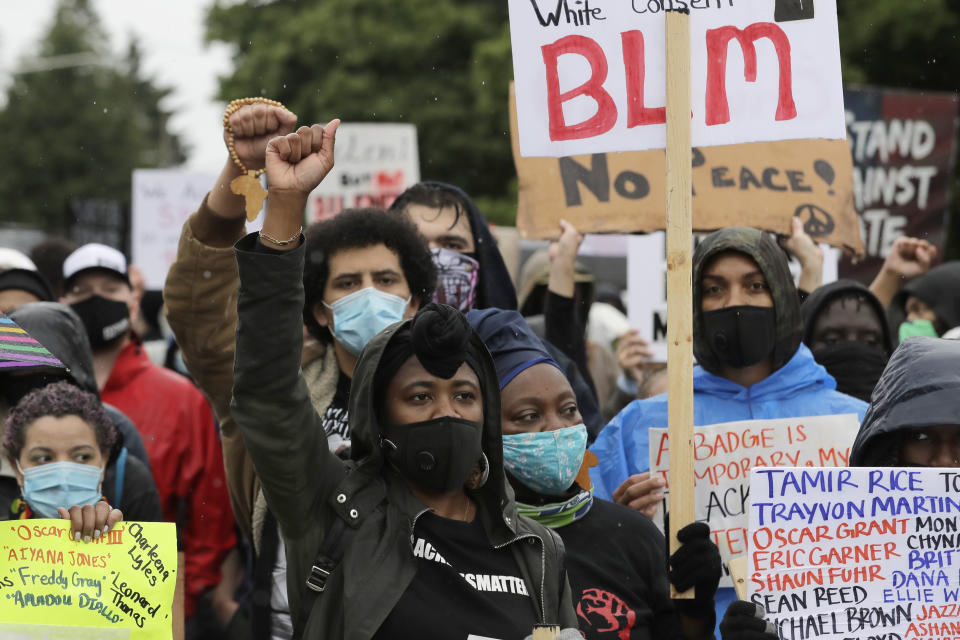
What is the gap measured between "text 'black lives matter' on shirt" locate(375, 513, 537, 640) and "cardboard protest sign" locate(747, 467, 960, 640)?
560 millimetres

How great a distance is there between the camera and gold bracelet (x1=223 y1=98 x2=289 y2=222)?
3303mm

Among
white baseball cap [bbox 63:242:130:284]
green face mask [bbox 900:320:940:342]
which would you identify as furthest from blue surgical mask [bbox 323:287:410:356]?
green face mask [bbox 900:320:940:342]

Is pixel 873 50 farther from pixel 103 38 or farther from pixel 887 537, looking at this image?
pixel 103 38

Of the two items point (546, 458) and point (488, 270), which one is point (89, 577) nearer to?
point (546, 458)

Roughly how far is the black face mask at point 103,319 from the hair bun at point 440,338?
3.13 m

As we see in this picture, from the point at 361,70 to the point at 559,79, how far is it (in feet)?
74.9

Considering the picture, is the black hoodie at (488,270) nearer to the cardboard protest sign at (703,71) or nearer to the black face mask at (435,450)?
the cardboard protest sign at (703,71)

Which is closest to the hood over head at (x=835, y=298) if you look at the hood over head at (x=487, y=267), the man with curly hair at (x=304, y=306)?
the hood over head at (x=487, y=267)

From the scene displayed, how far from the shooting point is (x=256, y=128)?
3.29 meters

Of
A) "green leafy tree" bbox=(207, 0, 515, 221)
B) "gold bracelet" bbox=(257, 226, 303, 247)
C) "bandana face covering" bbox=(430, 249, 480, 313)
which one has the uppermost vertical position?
"green leafy tree" bbox=(207, 0, 515, 221)

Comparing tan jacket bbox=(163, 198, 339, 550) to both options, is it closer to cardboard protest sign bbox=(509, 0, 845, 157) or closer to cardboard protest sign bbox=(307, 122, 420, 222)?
cardboard protest sign bbox=(509, 0, 845, 157)

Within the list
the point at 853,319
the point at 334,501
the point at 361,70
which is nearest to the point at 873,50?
the point at 361,70

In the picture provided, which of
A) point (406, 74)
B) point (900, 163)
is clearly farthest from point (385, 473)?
point (406, 74)

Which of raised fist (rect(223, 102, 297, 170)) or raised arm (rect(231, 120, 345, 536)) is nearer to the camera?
raised arm (rect(231, 120, 345, 536))
